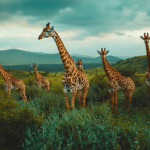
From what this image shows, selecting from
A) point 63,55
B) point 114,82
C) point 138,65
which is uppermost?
point 63,55

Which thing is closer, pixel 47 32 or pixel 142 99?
pixel 47 32

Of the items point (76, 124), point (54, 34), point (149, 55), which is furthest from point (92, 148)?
point (149, 55)

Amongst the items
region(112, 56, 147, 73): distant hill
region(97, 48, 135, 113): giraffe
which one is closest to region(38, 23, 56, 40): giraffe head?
region(97, 48, 135, 113): giraffe

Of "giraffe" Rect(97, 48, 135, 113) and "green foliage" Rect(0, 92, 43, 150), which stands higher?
"giraffe" Rect(97, 48, 135, 113)

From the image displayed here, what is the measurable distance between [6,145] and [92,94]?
308 inches

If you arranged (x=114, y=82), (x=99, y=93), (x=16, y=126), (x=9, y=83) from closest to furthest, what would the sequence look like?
(x=16, y=126) < (x=114, y=82) < (x=9, y=83) < (x=99, y=93)

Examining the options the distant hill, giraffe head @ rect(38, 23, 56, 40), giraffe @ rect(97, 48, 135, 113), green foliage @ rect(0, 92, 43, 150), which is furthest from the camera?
the distant hill

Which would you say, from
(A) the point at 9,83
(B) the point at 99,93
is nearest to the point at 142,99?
(B) the point at 99,93

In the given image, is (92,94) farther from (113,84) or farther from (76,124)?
(76,124)

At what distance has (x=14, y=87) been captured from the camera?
902 centimetres

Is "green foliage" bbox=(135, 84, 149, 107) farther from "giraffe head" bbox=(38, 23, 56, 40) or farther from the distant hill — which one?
the distant hill

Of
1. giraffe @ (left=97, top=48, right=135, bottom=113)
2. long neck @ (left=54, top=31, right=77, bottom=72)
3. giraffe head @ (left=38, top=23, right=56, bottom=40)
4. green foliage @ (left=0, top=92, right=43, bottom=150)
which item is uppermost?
giraffe head @ (left=38, top=23, right=56, bottom=40)

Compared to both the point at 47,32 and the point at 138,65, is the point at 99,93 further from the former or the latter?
the point at 138,65

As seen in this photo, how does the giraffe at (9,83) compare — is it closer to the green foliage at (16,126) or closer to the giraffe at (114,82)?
the green foliage at (16,126)
